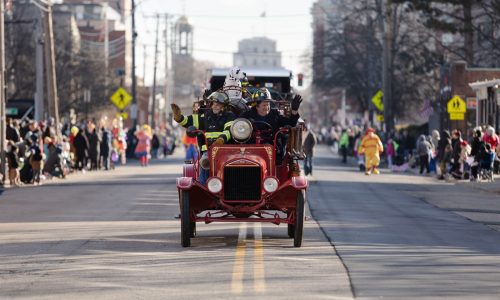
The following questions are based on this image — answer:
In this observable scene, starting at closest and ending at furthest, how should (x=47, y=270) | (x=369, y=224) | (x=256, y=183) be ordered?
(x=47, y=270) < (x=256, y=183) < (x=369, y=224)

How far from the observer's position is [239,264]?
1515cm

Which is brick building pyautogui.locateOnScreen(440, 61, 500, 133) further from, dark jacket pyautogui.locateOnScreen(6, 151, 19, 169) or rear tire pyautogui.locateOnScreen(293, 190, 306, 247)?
rear tire pyautogui.locateOnScreen(293, 190, 306, 247)

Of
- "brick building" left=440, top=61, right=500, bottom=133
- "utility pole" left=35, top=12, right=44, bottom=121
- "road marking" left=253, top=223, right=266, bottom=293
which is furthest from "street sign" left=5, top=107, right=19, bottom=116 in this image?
"road marking" left=253, top=223, right=266, bottom=293

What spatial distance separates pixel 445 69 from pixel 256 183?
51559 mm

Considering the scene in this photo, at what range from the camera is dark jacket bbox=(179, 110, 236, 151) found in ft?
59.0

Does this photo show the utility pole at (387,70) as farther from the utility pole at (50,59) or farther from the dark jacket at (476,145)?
the dark jacket at (476,145)

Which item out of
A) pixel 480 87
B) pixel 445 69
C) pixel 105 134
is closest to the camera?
pixel 105 134

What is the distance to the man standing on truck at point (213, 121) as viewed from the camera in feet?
59.2

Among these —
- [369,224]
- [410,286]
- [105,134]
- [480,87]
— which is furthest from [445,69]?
[410,286]

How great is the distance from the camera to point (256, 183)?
57.3 feet

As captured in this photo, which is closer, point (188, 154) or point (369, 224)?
point (369, 224)

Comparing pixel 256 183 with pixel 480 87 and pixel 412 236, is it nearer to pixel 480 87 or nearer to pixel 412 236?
pixel 412 236

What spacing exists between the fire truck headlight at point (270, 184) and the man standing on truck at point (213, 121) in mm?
910

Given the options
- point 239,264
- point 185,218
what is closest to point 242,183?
point 185,218
